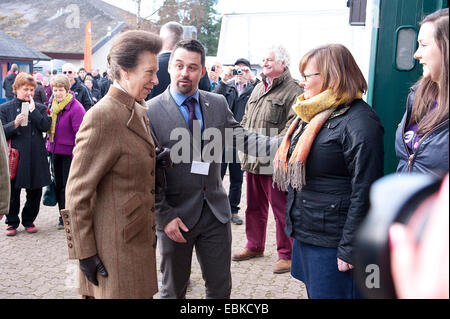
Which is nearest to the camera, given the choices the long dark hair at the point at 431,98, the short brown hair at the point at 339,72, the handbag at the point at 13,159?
the long dark hair at the point at 431,98

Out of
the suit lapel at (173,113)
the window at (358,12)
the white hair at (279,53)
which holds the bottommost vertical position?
the suit lapel at (173,113)

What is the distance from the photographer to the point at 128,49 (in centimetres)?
244

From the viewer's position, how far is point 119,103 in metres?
2.44

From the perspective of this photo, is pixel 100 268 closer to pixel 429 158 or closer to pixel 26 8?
pixel 429 158

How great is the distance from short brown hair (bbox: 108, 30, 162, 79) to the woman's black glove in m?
0.94

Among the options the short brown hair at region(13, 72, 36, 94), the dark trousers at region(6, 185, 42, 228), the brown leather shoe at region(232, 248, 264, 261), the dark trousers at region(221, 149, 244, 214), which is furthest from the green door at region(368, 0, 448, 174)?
the dark trousers at region(6, 185, 42, 228)

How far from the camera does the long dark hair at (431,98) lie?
169cm

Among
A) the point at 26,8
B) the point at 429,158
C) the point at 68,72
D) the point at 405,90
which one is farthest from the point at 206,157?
the point at 26,8

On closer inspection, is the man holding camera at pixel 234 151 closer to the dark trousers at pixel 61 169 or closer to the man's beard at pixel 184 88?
the dark trousers at pixel 61 169

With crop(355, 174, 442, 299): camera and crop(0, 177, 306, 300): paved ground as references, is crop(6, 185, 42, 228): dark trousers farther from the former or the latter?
crop(355, 174, 442, 299): camera

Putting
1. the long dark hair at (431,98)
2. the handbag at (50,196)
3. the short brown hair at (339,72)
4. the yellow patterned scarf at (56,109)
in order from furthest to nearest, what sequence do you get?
the handbag at (50,196) < the yellow patterned scarf at (56,109) < the short brown hair at (339,72) < the long dark hair at (431,98)

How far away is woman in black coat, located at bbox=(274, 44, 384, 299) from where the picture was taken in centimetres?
254

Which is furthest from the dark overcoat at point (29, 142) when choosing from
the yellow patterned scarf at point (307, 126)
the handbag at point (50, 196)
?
the yellow patterned scarf at point (307, 126)

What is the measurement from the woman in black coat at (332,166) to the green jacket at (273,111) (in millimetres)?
2034
